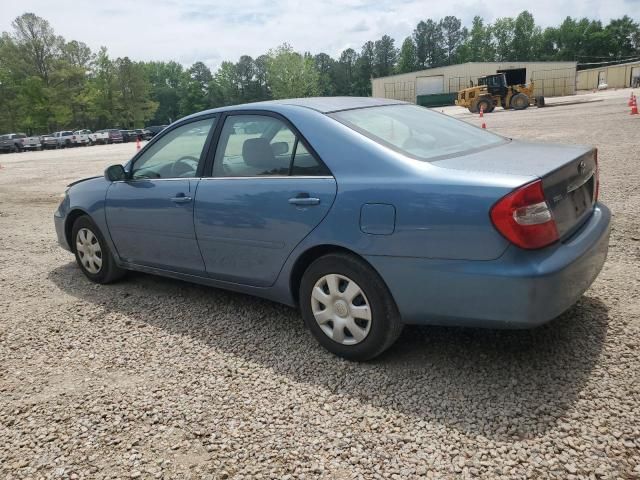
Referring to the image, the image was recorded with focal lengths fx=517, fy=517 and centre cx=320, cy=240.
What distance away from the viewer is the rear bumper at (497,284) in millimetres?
2512

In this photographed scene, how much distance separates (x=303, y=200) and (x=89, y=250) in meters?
2.80

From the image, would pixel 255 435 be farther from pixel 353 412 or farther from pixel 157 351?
pixel 157 351

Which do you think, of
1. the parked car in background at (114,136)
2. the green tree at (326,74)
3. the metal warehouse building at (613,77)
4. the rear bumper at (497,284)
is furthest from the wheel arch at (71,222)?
the green tree at (326,74)

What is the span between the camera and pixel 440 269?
2695 mm

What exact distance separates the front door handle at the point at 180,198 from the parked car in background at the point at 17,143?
41931mm

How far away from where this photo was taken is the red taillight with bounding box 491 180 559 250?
8.16 ft

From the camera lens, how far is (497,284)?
8.34 ft

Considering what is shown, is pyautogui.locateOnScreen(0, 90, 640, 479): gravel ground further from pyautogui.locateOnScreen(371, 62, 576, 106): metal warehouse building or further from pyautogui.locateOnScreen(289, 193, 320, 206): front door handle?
pyautogui.locateOnScreen(371, 62, 576, 106): metal warehouse building

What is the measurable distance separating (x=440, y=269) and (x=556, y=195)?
28.4 inches

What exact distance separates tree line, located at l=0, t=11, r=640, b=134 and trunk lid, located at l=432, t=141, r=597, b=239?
209 ft

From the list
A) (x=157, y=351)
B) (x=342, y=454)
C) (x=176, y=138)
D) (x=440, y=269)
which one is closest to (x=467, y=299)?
(x=440, y=269)

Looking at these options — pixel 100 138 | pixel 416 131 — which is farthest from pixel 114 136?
pixel 416 131

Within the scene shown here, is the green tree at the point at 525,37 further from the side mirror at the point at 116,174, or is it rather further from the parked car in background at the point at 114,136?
the side mirror at the point at 116,174

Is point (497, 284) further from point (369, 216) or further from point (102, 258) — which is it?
point (102, 258)
